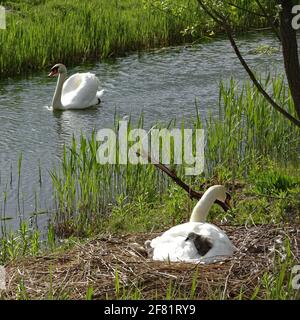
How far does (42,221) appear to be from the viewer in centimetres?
933

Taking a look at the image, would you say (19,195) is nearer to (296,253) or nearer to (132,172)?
(132,172)

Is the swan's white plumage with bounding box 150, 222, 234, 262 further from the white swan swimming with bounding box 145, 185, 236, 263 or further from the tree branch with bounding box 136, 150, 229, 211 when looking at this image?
the tree branch with bounding box 136, 150, 229, 211

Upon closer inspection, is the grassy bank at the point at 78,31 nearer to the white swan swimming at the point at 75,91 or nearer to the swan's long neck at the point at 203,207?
the white swan swimming at the point at 75,91

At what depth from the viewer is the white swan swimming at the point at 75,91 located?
48.6ft

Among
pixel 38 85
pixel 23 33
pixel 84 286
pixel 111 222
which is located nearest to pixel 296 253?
pixel 84 286

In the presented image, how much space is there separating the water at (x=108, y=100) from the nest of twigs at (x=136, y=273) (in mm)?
3103

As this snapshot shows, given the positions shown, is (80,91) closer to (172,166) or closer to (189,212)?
(172,166)

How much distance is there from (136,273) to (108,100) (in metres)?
9.33

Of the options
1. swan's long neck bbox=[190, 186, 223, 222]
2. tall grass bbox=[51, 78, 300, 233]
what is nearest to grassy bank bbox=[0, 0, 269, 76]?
tall grass bbox=[51, 78, 300, 233]

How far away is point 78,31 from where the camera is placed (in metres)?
17.5

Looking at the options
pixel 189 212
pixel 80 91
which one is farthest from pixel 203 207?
pixel 80 91

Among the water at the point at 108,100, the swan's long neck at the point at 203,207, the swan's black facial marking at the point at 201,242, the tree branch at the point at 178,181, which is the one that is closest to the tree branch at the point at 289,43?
the swan's long neck at the point at 203,207

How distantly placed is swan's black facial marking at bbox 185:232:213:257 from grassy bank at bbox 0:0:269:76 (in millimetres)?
10531

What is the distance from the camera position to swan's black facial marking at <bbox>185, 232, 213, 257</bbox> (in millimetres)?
6176
